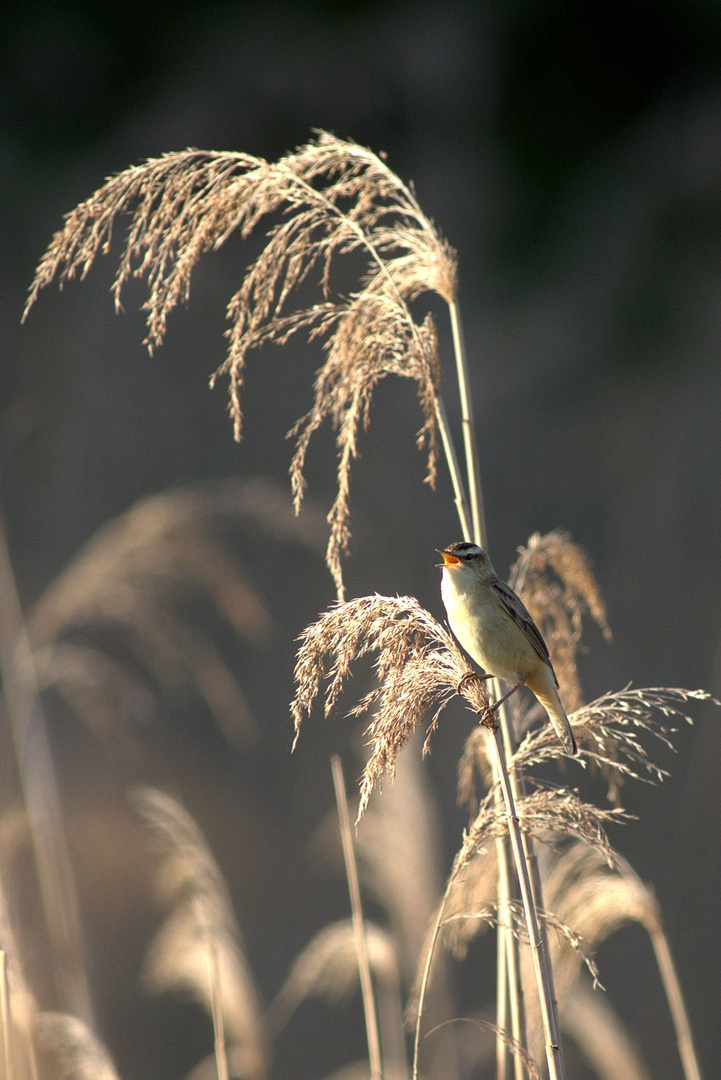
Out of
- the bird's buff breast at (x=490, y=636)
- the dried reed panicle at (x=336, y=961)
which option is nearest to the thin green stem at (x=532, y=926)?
→ the bird's buff breast at (x=490, y=636)

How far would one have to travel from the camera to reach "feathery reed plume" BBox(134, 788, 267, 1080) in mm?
2266

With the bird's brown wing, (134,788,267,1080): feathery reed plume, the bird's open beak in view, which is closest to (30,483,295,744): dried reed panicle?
(134,788,267,1080): feathery reed plume

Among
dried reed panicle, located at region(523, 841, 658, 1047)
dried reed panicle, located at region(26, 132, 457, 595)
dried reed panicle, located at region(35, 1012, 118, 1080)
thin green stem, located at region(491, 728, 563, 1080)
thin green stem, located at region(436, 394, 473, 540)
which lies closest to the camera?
thin green stem, located at region(491, 728, 563, 1080)

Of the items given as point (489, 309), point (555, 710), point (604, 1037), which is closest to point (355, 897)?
point (555, 710)

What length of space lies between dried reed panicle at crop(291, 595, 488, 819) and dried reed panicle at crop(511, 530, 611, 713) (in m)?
0.45

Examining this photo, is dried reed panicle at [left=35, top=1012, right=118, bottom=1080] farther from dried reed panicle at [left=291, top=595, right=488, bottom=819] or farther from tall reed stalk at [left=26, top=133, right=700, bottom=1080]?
dried reed panicle at [left=291, top=595, right=488, bottom=819]

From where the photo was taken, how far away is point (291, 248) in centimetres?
170

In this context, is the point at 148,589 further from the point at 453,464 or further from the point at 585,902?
the point at 585,902

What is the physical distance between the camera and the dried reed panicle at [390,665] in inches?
54.7

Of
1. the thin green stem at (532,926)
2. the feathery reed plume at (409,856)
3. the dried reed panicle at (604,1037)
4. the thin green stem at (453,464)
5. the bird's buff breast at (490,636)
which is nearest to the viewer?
the thin green stem at (532,926)

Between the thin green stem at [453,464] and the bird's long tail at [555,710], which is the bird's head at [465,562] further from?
the bird's long tail at [555,710]

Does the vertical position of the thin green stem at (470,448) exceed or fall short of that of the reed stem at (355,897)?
it exceeds it

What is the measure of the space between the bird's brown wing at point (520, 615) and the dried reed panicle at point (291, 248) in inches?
12.1

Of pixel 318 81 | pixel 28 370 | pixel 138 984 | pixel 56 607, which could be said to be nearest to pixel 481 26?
pixel 318 81
